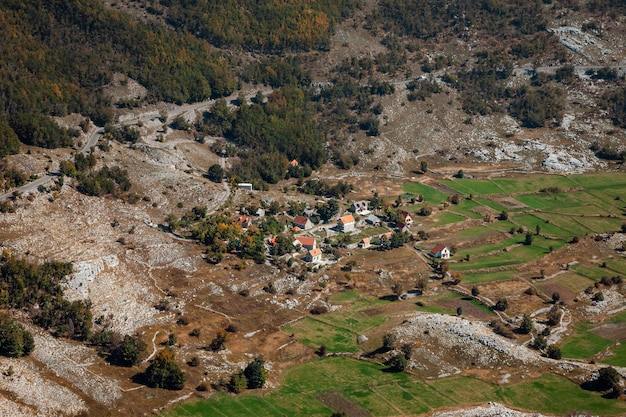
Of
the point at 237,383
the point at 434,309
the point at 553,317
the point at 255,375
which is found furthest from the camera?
the point at 434,309

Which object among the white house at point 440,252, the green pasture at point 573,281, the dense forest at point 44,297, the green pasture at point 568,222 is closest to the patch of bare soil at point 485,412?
the green pasture at point 573,281

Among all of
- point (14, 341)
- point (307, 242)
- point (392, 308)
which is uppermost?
point (14, 341)

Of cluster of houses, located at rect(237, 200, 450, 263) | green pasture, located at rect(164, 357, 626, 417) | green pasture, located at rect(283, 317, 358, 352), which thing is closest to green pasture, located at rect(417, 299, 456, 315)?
green pasture, located at rect(283, 317, 358, 352)

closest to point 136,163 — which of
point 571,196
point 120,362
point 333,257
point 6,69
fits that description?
point 6,69

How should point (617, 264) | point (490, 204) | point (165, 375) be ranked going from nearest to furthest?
point (165, 375), point (617, 264), point (490, 204)

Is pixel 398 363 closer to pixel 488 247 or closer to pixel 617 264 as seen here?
pixel 488 247

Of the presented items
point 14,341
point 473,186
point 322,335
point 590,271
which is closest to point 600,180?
point 473,186
